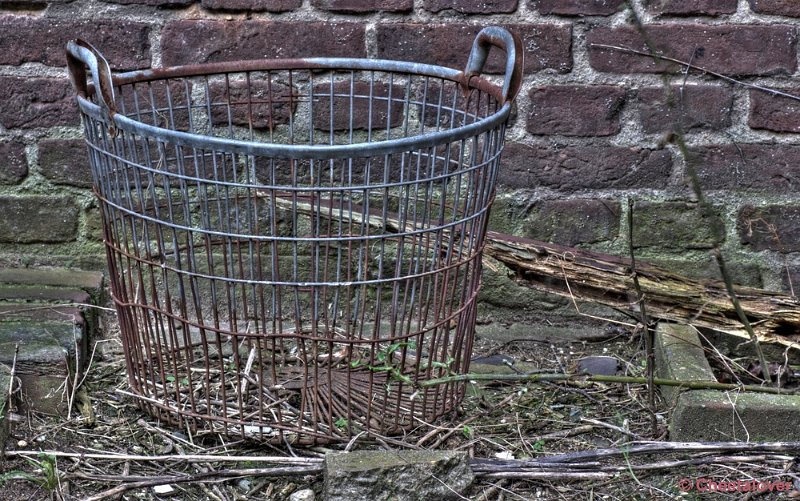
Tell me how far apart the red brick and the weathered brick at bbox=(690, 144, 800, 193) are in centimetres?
92

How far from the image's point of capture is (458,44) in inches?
80.6

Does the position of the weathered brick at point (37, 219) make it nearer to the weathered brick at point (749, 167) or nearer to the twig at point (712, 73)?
the twig at point (712, 73)

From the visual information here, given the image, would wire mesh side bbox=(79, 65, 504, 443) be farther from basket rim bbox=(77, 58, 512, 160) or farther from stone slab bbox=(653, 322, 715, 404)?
stone slab bbox=(653, 322, 715, 404)

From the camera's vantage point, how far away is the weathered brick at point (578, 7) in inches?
79.6

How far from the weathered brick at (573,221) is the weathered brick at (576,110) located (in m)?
0.16

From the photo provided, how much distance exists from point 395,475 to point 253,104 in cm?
94

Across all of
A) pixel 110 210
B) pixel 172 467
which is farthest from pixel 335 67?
pixel 172 467

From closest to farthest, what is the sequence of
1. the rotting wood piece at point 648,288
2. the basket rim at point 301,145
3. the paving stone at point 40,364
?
the basket rim at point 301,145, the paving stone at point 40,364, the rotting wood piece at point 648,288

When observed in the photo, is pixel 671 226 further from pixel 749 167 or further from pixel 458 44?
pixel 458 44

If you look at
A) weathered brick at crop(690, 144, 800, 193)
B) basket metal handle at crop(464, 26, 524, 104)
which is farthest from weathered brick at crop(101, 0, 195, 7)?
weathered brick at crop(690, 144, 800, 193)

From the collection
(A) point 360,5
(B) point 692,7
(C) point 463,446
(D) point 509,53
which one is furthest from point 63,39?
(B) point 692,7

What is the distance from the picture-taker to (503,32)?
1663 millimetres

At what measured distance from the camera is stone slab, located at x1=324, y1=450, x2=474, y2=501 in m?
1.49

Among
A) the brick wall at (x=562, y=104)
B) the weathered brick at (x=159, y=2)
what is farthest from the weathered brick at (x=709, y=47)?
the weathered brick at (x=159, y=2)
